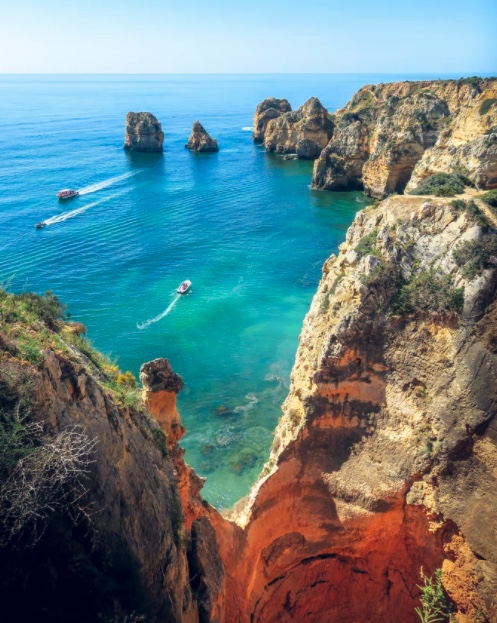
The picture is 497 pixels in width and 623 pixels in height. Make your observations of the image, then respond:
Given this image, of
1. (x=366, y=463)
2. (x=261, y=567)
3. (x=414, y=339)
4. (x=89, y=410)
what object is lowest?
(x=261, y=567)

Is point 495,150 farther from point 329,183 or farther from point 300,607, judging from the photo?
point 329,183

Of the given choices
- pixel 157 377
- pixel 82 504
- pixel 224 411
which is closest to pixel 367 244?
pixel 157 377

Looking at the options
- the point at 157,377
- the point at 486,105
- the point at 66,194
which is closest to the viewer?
the point at 157,377

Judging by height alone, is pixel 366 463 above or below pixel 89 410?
below

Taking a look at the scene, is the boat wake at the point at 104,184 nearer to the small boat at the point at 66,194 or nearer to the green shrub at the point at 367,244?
the small boat at the point at 66,194

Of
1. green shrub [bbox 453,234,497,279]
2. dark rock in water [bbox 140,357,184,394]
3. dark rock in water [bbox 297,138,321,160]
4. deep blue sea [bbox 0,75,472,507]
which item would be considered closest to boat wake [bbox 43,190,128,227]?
deep blue sea [bbox 0,75,472,507]

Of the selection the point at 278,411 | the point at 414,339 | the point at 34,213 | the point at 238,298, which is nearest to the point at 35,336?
the point at 414,339

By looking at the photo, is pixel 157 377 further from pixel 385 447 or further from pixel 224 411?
pixel 224 411
